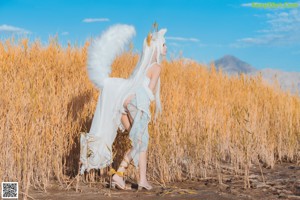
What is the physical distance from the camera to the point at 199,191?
14.8 ft

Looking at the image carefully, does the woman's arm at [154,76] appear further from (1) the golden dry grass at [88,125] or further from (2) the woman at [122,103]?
(1) the golden dry grass at [88,125]

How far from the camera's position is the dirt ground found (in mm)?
4285

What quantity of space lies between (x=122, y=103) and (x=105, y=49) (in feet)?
2.03

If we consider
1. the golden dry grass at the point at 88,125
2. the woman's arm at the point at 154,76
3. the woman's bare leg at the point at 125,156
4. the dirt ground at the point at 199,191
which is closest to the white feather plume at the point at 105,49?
the woman's bare leg at the point at 125,156

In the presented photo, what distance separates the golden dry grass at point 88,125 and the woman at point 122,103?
0.57m

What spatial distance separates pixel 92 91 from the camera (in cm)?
589

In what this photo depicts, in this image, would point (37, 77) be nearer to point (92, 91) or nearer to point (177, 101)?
point (92, 91)

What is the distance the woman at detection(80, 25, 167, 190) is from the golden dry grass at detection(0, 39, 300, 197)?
57 cm

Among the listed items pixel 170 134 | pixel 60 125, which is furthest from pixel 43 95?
pixel 170 134

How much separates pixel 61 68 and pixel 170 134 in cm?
202

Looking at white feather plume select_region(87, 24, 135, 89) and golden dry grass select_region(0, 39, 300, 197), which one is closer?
white feather plume select_region(87, 24, 135, 89)

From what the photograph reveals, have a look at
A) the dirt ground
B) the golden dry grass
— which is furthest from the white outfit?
the golden dry grass

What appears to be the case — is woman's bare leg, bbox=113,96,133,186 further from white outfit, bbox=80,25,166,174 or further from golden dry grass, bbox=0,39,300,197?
golden dry grass, bbox=0,39,300,197

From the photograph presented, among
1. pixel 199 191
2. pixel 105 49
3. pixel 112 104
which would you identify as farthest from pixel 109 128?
pixel 199 191
